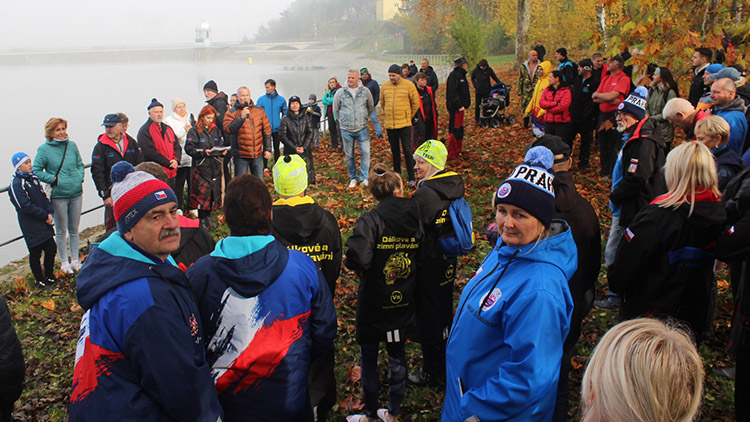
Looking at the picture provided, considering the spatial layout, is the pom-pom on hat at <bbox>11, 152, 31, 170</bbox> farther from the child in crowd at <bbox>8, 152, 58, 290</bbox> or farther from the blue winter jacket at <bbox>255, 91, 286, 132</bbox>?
the blue winter jacket at <bbox>255, 91, 286, 132</bbox>

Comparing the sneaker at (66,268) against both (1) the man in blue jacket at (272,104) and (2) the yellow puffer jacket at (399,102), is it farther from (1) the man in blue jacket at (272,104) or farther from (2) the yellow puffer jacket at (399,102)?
(2) the yellow puffer jacket at (399,102)

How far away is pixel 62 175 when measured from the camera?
6637 millimetres

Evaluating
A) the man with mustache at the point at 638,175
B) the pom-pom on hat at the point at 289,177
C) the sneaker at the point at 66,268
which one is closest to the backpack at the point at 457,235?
the pom-pom on hat at the point at 289,177

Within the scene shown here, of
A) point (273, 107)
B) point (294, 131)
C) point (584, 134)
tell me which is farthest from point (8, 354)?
point (584, 134)

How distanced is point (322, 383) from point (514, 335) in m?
1.40

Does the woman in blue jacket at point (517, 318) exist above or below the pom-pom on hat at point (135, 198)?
below

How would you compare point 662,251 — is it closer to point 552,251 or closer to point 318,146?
point 552,251

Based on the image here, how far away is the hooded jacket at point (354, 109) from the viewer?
375 inches

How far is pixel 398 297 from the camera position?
12.0 ft

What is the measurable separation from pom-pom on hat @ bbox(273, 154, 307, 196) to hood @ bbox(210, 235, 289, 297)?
36.5 inches

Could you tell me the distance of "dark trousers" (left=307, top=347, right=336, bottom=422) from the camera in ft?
9.29

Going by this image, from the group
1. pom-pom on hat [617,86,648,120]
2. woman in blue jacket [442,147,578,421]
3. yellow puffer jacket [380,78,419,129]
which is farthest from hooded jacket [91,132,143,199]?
pom-pom on hat [617,86,648,120]

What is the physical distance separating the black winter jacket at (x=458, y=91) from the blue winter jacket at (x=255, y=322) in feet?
28.5

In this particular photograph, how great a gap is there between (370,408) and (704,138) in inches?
160
